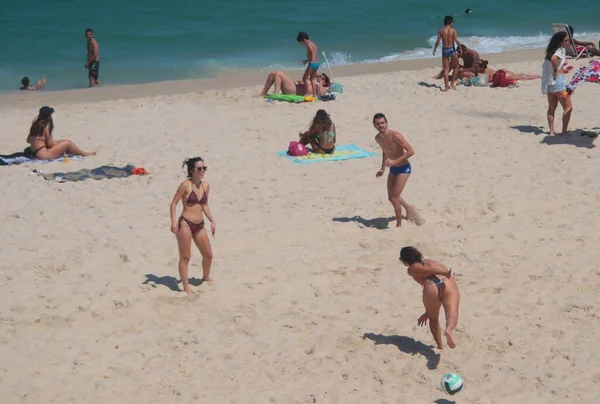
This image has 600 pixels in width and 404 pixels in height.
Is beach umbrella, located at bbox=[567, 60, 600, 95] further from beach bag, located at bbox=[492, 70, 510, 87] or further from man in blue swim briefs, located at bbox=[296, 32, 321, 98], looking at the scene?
man in blue swim briefs, located at bbox=[296, 32, 321, 98]

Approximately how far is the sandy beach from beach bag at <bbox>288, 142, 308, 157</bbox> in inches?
8.9

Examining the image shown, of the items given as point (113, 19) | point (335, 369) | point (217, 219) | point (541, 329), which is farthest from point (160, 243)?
point (113, 19)

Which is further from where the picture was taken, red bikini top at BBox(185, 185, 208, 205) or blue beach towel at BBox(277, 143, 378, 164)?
blue beach towel at BBox(277, 143, 378, 164)

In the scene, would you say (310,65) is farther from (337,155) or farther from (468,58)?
(337,155)

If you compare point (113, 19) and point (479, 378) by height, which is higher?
point (113, 19)

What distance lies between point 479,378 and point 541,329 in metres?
1.03

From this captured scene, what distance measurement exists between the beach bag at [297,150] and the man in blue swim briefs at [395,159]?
293 centimetres

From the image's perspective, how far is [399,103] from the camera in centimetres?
1609

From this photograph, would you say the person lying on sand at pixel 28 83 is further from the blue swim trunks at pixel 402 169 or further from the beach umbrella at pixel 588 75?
the blue swim trunks at pixel 402 169

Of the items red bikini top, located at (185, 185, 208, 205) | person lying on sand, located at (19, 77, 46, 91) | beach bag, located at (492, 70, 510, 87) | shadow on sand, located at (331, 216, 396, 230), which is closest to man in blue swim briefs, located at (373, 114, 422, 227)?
shadow on sand, located at (331, 216, 396, 230)

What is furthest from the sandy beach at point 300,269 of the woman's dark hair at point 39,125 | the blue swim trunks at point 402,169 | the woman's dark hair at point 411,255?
the woman's dark hair at point 411,255

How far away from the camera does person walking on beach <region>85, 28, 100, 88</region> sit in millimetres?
19781

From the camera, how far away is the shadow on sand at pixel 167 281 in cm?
847

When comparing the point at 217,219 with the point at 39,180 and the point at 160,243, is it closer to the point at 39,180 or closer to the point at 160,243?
the point at 160,243
